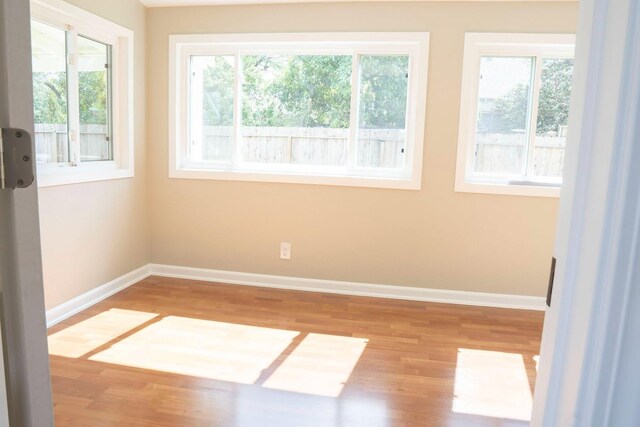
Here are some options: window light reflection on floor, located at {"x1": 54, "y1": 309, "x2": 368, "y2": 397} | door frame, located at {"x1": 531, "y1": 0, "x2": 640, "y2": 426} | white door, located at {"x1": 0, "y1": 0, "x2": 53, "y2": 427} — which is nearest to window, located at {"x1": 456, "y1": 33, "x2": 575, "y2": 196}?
window light reflection on floor, located at {"x1": 54, "y1": 309, "x2": 368, "y2": 397}

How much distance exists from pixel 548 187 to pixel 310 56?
7.33 ft

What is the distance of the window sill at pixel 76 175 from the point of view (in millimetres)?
2907

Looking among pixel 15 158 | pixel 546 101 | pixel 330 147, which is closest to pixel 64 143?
pixel 330 147

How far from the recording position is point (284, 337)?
118 inches

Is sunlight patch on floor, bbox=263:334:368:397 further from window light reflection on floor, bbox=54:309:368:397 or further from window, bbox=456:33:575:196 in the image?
window, bbox=456:33:575:196

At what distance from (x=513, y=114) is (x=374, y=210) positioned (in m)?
1.37

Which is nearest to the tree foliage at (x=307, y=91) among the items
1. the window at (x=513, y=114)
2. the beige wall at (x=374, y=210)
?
the beige wall at (x=374, y=210)

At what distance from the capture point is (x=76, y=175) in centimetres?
318

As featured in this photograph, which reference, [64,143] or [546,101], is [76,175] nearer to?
[64,143]

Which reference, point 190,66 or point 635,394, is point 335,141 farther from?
point 635,394

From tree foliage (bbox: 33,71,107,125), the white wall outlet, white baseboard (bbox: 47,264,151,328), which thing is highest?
tree foliage (bbox: 33,71,107,125)

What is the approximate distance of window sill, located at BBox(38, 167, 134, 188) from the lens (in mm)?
2907

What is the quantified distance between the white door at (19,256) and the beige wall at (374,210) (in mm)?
3145

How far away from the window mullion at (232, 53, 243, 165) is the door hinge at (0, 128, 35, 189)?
3354 millimetres
